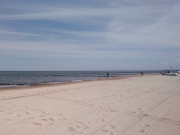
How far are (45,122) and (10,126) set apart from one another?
34.0 inches

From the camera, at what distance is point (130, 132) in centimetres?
412

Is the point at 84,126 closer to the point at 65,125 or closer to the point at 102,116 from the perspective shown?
the point at 65,125

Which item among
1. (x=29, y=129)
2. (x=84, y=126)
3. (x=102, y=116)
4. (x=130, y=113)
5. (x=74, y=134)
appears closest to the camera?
(x=74, y=134)

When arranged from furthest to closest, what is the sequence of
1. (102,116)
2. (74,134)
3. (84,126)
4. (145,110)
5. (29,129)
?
(145,110) → (102,116) → (84,126) → (29,129) → (74,134)

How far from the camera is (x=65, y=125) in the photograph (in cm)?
448

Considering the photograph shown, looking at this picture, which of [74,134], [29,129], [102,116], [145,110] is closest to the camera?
[74,134]

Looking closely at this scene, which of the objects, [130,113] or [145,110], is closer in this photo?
[130,113]

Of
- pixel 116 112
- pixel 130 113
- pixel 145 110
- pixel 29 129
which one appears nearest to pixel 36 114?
pixel 29 129

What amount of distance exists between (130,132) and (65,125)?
1.65 metres

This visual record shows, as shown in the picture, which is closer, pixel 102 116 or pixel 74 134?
pixel 74 134

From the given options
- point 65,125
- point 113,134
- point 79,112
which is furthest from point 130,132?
point 79,112

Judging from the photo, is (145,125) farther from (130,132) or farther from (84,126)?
(84,126)

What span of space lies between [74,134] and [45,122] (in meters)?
1.15

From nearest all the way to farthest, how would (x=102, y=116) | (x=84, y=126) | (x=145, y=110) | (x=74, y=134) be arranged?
(x=74, y=134), (x=84, y=126), (x=102, y=116), (x=145, y=110)
